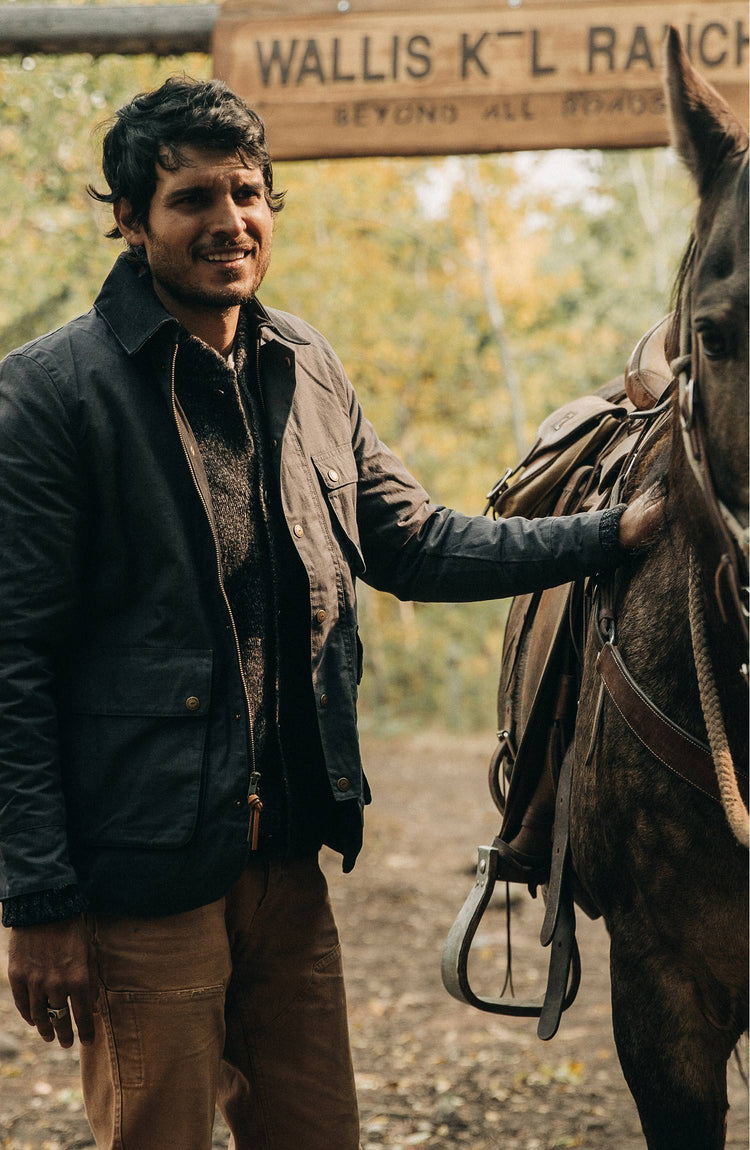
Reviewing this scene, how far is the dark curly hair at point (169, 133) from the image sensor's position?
2.11 metres

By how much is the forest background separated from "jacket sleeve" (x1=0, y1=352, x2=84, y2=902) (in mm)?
12077

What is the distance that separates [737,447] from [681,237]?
73.3 ft

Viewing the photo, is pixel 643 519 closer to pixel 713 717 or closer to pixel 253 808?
pixel 713 717

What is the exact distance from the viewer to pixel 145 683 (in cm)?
203

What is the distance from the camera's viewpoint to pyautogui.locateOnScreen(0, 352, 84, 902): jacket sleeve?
1942 mm

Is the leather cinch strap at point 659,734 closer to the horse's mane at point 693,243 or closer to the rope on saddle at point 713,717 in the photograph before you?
the rope on saddle at point 713,717

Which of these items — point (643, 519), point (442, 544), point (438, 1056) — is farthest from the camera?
point (438, 1056)

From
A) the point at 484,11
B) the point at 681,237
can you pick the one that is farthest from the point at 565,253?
the point at 484,11

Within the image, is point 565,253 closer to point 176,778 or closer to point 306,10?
point 306,10

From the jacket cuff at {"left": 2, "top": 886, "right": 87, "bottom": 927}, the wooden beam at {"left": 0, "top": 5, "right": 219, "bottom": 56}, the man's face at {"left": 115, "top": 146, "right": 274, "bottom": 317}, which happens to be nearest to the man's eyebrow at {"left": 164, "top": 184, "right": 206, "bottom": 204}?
the man's face at {"left": 115, "top": 146, "right": 274, "bottom": 317}

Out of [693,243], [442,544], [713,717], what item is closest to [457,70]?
[442,544]

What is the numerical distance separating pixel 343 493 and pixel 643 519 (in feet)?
1.89

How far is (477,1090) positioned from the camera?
4055 mm

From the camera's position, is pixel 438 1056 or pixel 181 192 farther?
pixel 438 1056
